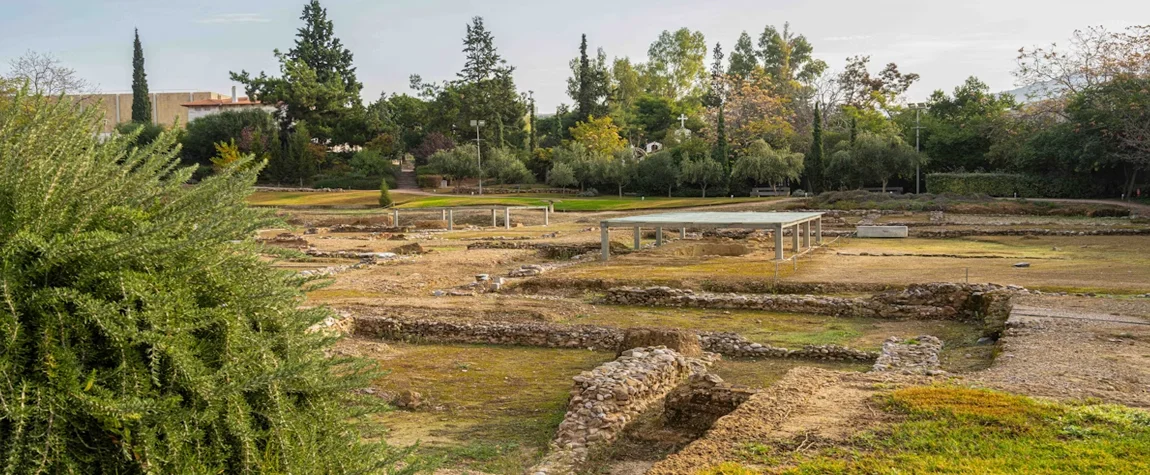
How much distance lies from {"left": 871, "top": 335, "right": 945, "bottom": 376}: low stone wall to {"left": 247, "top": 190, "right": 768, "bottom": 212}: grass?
3686cm

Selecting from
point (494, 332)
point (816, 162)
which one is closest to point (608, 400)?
point (494, 332)

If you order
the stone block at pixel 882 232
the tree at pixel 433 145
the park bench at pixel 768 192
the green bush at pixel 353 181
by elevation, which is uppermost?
A: the tree at pixel 433 145

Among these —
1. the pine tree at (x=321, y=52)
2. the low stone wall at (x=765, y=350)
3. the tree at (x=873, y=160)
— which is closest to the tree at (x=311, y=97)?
the pine tree at (x=321, y=52)

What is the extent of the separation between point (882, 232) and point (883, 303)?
19150 mm

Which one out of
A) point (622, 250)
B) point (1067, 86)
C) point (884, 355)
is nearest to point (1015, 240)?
point (622, 250)

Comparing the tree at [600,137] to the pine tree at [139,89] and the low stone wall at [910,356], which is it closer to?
the pine tree at [139,89]

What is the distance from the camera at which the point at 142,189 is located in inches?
146

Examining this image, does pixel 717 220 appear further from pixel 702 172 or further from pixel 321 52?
pixel 321 52

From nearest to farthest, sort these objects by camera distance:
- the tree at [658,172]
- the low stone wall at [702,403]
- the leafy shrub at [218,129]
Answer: the low stone wall at [702,403], the tree at [658,172], the leafy shrub at [218,129]

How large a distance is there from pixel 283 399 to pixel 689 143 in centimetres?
6286

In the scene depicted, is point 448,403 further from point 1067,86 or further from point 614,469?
point 1067,86

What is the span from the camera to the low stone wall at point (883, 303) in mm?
17156

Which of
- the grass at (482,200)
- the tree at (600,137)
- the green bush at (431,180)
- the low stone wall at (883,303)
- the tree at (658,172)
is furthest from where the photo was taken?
the tree at (600,137)

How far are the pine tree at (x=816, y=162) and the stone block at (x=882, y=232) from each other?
22.1 meters
